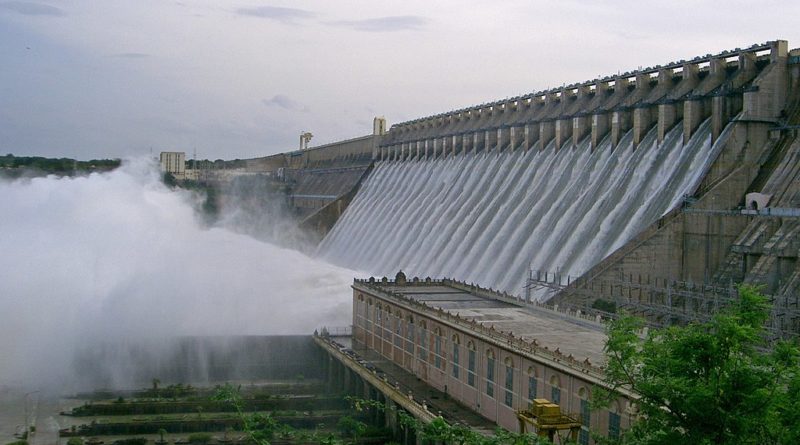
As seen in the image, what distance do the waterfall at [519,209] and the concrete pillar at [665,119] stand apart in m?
0.31

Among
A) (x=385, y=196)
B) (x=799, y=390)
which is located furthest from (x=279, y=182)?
(x=799, y=390)

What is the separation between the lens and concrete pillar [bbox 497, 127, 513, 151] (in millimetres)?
54016

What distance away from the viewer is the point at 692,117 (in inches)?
1432

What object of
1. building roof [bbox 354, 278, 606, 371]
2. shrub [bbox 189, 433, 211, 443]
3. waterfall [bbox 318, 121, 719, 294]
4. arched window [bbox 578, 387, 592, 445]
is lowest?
shrub [bbox 189, 433, 211, 443]

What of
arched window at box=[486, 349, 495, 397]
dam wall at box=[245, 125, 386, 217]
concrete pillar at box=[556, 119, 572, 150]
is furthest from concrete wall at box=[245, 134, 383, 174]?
arched window at box=[486, 349, 495, 397]

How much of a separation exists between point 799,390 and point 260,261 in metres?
41.7

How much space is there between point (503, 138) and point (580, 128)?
9.25 meters

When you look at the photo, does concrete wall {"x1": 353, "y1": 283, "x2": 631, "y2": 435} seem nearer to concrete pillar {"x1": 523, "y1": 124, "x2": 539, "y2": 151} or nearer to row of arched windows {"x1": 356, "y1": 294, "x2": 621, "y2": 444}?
row of arched windows {"x1": 356, "y1": 294, "x2": 621, "y2": 444}

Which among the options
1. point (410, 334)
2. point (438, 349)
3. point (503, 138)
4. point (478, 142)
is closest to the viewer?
point (438, 349)

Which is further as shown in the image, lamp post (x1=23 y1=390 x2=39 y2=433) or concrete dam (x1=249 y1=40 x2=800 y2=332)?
concrete dam (x1=249 y1=40 x2=800 y2=332)

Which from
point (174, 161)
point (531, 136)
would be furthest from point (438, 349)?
point (174, 161)

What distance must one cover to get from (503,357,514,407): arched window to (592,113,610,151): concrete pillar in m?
21.4

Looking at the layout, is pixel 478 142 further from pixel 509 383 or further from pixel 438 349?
pixel 509 383

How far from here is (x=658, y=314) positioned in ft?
96.5
